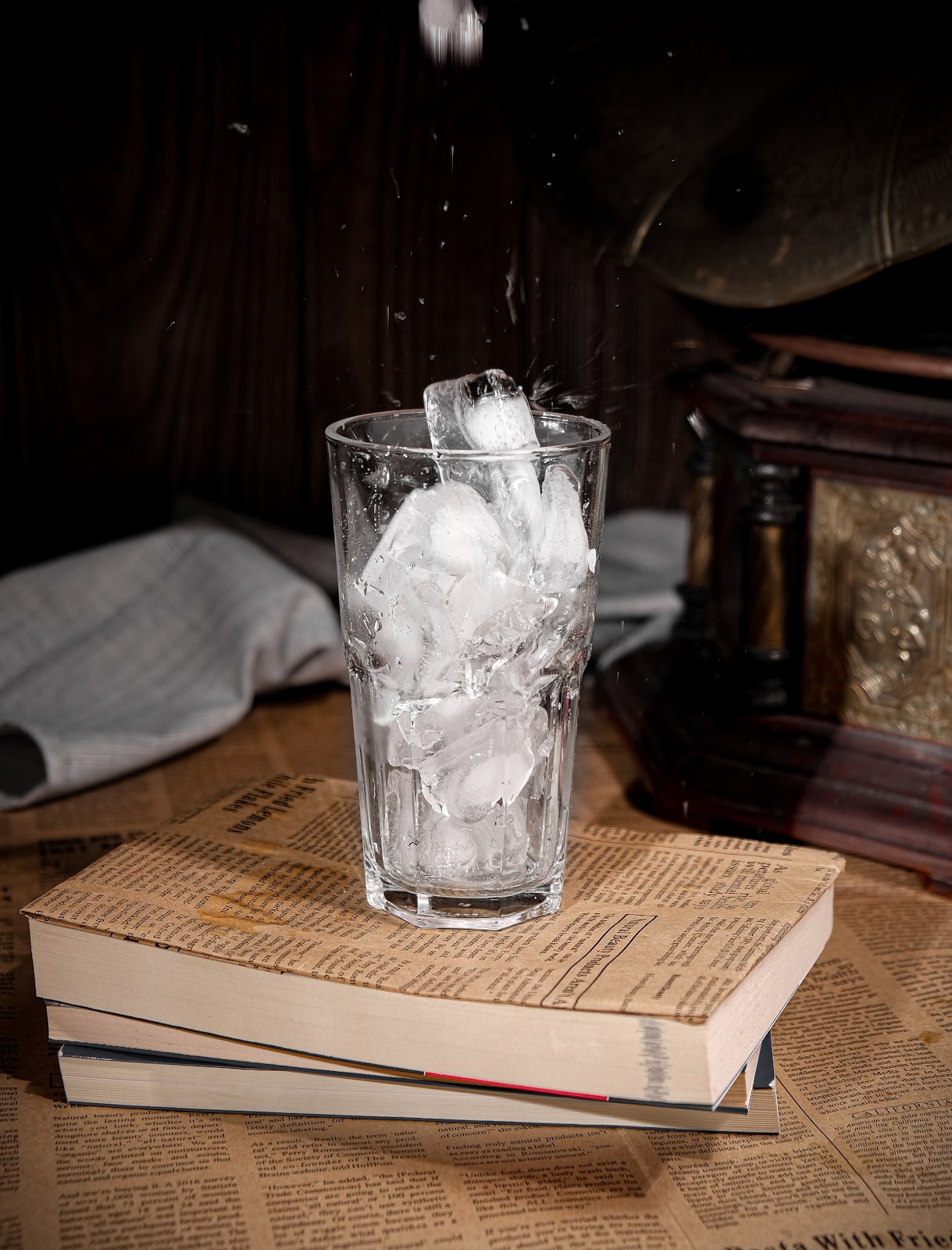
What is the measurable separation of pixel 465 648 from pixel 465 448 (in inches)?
4.5

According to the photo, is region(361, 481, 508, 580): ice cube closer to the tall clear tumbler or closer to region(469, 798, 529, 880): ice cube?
the tall clear tumbler

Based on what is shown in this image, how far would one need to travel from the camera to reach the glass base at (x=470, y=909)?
A: 2.16 ft

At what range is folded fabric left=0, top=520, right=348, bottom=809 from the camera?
1129 millimetres

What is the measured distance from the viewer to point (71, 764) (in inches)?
41.2

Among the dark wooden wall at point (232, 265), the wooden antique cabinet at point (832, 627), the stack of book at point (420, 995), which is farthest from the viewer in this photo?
the dark wooden wall at point (232, 265)

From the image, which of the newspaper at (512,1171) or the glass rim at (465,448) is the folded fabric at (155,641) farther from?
the glass rim at (465,448)

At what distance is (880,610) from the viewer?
954mm

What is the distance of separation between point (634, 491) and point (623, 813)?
0.70m

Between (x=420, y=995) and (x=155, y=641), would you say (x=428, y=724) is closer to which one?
(x=420, y=995)

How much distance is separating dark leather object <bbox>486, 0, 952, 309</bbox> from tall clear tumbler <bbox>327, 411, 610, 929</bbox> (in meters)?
0.36

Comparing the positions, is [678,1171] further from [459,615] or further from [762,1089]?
[459,615]

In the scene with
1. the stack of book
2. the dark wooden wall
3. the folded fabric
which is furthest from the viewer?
the dark wooden wall

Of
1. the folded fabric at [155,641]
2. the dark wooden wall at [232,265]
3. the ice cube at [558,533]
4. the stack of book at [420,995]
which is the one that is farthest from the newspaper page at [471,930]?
the dark wooden wall at [232,265]

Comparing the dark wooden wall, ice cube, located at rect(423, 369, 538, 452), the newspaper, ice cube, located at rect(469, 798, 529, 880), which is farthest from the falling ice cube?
the dark wooden wall
